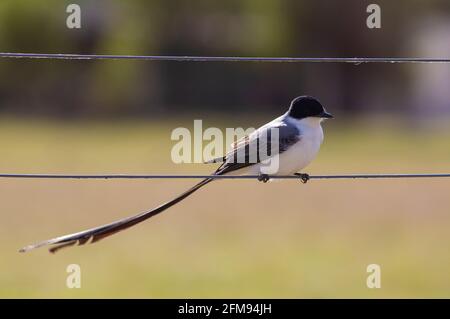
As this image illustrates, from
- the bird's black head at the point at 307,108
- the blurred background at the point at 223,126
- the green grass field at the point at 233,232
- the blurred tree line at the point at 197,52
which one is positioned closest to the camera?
the bird's black head at the point at 307,108

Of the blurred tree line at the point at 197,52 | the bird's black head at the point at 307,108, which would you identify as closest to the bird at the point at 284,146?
the bird's black head at the point at 307,108

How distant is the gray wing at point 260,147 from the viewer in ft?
24.2

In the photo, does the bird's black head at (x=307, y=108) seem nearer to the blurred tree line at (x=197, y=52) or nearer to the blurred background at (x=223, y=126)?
the blurred background at (x=223, y=126)

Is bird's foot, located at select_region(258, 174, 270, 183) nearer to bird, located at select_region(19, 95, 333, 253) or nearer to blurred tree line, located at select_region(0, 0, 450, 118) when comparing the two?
bird, located at select_region(19, 95, 333, 253)

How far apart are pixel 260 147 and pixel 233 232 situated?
608 inches

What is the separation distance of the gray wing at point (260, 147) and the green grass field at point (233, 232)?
9137mm

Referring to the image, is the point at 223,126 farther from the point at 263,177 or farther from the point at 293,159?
the point at 263,177


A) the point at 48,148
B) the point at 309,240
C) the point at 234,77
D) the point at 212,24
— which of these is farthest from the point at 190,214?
the point at 212,24

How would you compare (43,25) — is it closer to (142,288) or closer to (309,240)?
(309,240)

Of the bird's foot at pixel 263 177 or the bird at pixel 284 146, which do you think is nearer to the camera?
the bird's foot at pixel 263 177

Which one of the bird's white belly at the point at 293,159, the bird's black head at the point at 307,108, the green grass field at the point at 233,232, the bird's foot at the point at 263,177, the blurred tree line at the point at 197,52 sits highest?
the blurred tree line at the point at 197,52

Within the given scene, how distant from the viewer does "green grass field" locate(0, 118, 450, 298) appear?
17.8 m

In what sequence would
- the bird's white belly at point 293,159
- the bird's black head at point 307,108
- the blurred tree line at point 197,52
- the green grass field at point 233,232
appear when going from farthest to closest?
1. the blurred tree line at point 197,52
2. the green grass field at point 233,232
3. the bird's black head at point 307,108
4. the bird's white belly at point 293,159

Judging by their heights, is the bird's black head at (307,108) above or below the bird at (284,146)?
above
